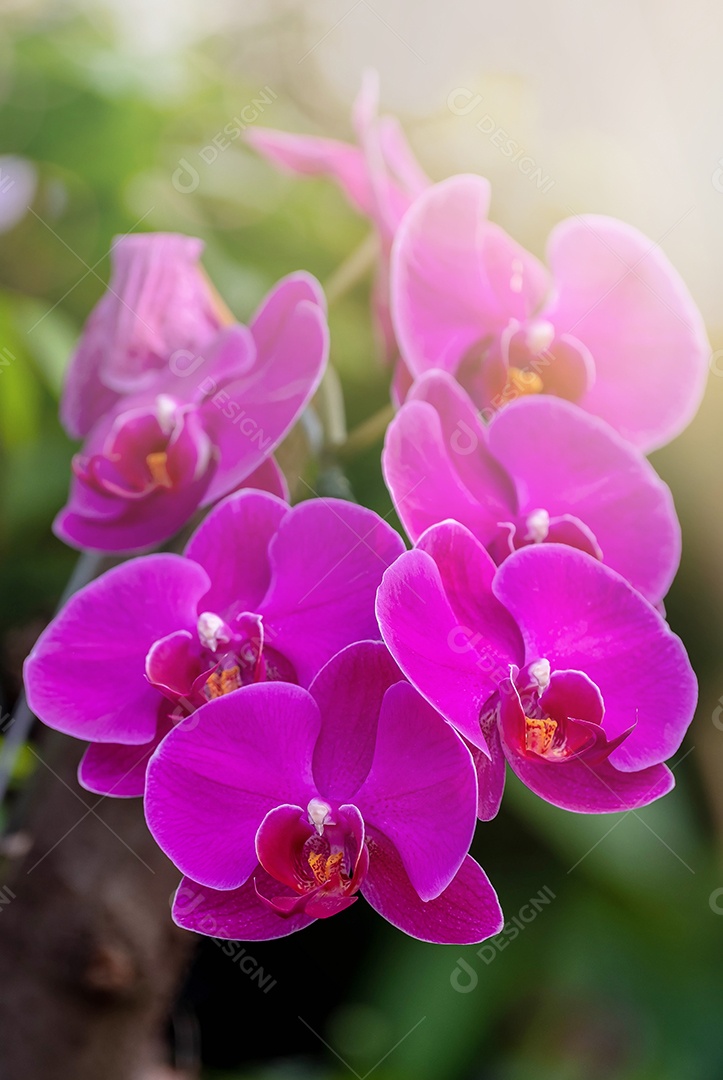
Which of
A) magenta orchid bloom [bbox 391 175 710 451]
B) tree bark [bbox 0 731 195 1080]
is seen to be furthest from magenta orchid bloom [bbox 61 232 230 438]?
tree bark [bbox 0 731 195 1080]

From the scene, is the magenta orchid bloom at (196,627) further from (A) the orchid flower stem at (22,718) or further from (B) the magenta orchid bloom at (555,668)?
(A) the orchid flower stem at (22,718)

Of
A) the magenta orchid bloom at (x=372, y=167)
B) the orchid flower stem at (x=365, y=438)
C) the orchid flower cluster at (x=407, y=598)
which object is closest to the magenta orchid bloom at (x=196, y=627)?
the orchid flower cluster at (x=407, y=598)

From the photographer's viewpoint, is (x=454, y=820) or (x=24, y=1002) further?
(x=24, y=1002)

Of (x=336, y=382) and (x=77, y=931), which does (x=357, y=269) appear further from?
(x=77, y=931)

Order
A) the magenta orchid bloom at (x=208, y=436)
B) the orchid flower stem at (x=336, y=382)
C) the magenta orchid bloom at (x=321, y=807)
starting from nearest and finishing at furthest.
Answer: the magenta orchid bloom at (x=321, y=807), the magenta orchid bloom at (x=208, y=436), the orchid flower stem at (x=336, y=382)

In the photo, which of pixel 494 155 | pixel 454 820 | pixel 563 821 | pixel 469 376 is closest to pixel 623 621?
pixel 454 820

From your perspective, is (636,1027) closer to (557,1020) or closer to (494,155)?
(557,1020)
